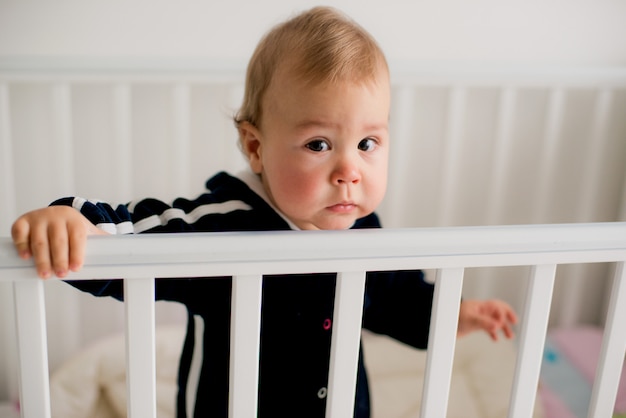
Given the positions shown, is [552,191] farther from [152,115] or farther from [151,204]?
[151,204]

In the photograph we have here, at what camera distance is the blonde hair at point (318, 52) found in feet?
2.41

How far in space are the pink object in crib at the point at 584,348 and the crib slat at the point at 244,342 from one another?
944 millimetres

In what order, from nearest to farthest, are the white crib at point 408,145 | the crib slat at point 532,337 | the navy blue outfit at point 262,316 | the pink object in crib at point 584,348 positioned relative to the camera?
the crib slat at point 532,337
the navy blue outfit at point 262,316
the white crib at point 408,145
the pink object in crib at point 584,348

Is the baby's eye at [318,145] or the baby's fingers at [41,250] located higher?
the baby's eye at [318,145]

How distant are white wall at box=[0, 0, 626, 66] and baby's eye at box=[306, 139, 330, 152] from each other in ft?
1.92

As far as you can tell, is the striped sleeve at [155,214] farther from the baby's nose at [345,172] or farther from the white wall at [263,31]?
the white wall at [263,31]

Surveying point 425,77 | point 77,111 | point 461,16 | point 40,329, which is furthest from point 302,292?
point 461,16

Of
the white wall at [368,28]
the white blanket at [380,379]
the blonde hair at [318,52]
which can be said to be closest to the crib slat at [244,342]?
the blonde hair at [318,52]

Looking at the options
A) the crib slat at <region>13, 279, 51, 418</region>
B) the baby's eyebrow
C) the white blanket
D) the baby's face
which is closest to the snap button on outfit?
the baby's face

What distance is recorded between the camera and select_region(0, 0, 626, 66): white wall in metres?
1.27

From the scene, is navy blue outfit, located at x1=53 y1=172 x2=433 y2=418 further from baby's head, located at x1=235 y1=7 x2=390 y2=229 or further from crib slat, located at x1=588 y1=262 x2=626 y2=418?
crib slat, located at x1=588 y1=262 x2=626 y2=418

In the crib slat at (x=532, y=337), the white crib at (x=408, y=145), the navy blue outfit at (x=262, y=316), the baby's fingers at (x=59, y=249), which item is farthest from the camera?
the white crib at (x=408, y=145)

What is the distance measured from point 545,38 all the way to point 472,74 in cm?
29

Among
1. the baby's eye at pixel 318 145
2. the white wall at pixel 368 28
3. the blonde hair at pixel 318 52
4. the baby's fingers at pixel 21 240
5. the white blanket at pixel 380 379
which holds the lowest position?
the white blanket at pixel 380 379
